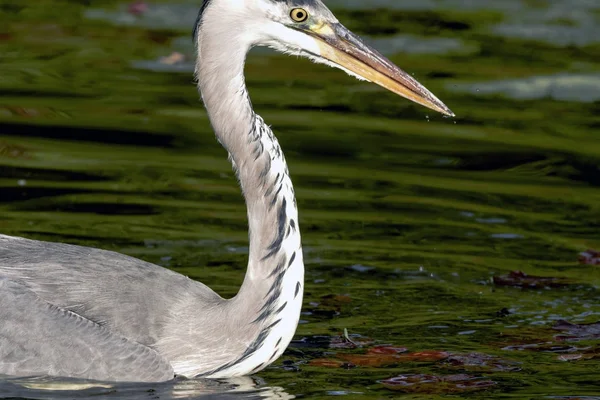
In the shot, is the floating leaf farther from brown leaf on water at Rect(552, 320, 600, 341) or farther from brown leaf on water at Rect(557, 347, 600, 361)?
brown leaf on water at Rect(552, 320, 600, 341)

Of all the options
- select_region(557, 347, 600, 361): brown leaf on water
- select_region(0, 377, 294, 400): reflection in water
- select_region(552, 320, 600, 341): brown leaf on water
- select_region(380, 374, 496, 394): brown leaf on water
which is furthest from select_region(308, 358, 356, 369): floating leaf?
select_region(552, 320, 600, 341): brown leaf on water

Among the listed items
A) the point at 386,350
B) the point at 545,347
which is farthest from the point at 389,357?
the point at 545,347

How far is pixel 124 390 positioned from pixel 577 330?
319cm

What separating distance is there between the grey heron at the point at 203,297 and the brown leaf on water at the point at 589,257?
329 centimetres

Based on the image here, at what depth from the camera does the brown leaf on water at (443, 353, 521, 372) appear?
8555 mm

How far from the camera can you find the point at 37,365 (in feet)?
26.3

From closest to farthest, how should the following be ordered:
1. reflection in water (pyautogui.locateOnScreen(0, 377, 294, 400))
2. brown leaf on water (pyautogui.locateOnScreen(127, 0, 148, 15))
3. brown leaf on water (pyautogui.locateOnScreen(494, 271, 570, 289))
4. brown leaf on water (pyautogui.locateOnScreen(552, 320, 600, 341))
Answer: reflection in water (pyautogui.locateOnScreen(0, 377, 294, 400)) → brown leaf on water (pyautogui.locateOnScreen(552, 320, 600, 341)) → brown leaf on water (pyautogui.locateOnScreen(494, 271, 570, 289)) → brown leaf on water (pyautogui.locateOnScreen(127, 0, 148, 15))

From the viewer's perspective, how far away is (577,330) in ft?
30.5

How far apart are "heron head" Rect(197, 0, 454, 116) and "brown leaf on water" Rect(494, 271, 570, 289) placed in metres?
2.24

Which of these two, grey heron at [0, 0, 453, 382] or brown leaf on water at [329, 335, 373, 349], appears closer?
grey heron at [0, 0, 453, 382]

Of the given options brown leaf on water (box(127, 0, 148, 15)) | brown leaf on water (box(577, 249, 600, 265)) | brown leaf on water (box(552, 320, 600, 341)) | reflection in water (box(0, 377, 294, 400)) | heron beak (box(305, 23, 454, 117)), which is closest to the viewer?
reflection in water (box(0, 377, 294, 400))

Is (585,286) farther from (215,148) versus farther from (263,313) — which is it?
(215,148)

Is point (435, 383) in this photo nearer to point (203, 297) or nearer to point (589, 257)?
point (203, 297)

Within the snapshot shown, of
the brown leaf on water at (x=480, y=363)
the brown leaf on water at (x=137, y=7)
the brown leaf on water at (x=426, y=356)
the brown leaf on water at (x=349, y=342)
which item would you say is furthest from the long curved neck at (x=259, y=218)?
the brown leaf on water at (x=137, y=7)
